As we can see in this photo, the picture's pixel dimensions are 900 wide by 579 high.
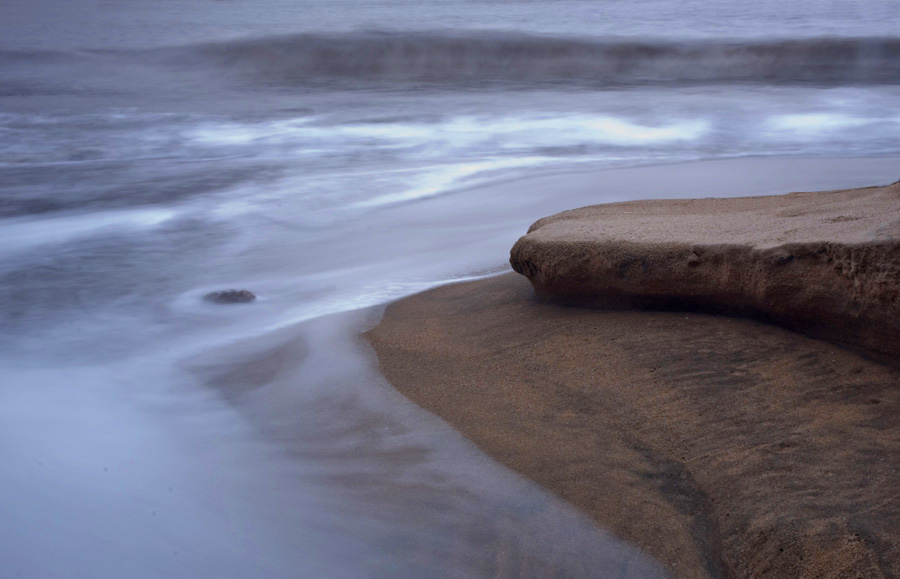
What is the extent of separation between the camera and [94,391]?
302 centimetres

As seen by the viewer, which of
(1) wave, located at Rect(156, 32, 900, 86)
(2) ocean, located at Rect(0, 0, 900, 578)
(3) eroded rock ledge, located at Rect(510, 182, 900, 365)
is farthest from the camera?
(1) wave, located at Rect(156, 32, 900, 86)

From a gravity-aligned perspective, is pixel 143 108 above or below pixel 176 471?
above

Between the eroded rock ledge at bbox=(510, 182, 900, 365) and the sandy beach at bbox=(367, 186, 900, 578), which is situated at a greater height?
the eroded rock ledge at bbox=(510, 182, 900, 365)

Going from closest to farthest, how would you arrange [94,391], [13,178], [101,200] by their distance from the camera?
[94,391] → [101,200] → [13,178]

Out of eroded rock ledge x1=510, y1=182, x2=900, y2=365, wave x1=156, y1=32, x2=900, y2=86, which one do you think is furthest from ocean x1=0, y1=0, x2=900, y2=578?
eroded rock ledge x1=510, y1=182, x2=900, y2=365

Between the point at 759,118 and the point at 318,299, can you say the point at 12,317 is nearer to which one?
the point at 318,299

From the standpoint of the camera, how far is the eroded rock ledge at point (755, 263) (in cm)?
241

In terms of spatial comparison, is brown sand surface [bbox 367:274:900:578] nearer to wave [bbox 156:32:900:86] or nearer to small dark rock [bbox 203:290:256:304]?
small dark rock [bbox 203:290:256:304]

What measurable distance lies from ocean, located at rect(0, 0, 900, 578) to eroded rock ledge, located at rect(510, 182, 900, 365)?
0.83 metres

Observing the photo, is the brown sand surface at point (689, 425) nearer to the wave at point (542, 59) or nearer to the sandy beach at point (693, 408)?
the sandy beach at point (693, 408)

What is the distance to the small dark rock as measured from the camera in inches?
153

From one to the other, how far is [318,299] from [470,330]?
3.40ft

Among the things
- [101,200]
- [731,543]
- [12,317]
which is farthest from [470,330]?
[101,200]

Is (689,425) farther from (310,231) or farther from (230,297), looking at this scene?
(310,231)
